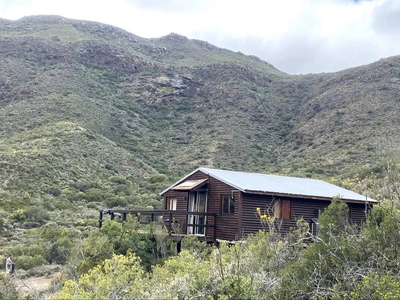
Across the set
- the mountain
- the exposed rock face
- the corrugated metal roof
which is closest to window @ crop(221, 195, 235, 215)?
the corrugated metal roof

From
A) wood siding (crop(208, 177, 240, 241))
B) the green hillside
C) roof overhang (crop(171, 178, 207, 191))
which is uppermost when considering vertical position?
the green hillside

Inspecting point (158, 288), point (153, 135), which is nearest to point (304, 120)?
point (153, 135)

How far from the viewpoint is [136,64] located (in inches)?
2874

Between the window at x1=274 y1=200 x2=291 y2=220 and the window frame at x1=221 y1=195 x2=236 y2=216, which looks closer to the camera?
the window frame at x1=221 y1=195 x2=236 y2=216

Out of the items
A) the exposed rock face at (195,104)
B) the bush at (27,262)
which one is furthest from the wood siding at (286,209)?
the exposed rock face at (195,104)

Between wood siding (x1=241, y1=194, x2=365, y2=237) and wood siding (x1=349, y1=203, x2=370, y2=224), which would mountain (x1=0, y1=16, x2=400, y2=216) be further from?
wood siding (x1=241, y1=194, x2=365, y2=237)

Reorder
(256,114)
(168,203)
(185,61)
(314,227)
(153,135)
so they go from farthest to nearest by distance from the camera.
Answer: (185,61), (256,114), (153,135), (168,203), (314,227)

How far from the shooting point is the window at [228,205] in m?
19.2

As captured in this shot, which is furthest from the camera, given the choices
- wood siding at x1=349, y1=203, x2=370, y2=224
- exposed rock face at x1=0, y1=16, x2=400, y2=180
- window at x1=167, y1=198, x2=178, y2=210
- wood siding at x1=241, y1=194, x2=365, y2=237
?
exposed rock face at x1=0, y1=16, x2=400, y2=180

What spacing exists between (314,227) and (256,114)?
141ft

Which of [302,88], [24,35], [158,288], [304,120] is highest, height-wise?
[24,35]

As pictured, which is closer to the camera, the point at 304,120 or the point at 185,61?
the point at 304,120

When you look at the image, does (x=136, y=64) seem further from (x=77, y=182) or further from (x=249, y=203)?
(x=249, y=203)

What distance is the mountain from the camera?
40.7 m
